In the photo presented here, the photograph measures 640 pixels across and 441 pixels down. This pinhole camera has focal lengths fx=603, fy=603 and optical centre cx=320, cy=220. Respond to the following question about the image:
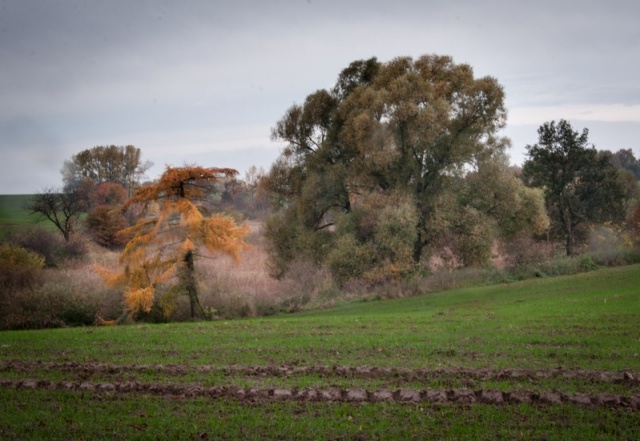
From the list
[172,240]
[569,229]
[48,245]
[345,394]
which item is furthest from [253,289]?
[569,229]

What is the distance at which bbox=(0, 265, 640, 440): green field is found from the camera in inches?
419

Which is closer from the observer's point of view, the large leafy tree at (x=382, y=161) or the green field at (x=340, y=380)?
the green field at (x=340, y=380)

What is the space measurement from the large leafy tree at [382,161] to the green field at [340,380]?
1835 cm

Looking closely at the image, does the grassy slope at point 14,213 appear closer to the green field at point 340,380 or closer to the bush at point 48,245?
the bush at point 48,245

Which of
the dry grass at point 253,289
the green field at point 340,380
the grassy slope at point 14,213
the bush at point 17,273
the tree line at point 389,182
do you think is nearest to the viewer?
the green field at point 340,380

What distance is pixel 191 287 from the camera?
33.6 metres

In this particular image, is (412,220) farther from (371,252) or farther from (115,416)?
(115,416)

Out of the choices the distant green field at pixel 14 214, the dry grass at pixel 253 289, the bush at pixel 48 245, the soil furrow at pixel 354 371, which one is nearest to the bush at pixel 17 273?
the dry grass at pixel 253 289

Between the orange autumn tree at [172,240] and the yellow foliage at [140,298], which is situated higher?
the orange autumn tree at [172,240]

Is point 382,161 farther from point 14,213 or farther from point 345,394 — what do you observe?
point 14,213

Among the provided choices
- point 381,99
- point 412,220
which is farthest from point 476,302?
point 381,99

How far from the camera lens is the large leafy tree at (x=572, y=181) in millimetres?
57500

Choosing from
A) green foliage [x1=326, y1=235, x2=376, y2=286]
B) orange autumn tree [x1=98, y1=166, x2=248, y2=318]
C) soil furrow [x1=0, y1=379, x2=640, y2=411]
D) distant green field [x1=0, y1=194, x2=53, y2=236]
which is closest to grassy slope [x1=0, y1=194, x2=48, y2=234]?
distant green field [x1=0, y1=194, x2=53, y2=236]

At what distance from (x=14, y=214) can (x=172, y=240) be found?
127 feet
